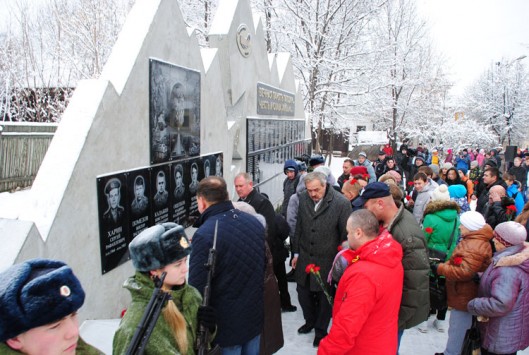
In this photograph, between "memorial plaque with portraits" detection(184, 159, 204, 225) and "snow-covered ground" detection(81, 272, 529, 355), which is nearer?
"snow-covered ground" detection(81, 272, 529, 355)

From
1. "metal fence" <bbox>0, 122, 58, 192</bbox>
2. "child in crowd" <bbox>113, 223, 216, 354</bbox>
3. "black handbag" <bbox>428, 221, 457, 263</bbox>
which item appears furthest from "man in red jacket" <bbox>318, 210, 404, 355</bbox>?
"metal fence" <bbox>0, 122, 58, 192</bbox>

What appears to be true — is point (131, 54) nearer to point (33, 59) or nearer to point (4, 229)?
point (4, 229)

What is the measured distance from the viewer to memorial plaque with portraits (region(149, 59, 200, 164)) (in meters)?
4.38

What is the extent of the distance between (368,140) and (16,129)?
25236 millimetres

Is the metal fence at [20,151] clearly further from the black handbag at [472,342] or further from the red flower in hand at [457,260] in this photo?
the black handbag at [472,342]

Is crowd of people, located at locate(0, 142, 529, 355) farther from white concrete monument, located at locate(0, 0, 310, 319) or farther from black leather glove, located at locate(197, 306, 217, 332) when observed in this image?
white concrete monument, located at locate(0, 0, 310, 319)

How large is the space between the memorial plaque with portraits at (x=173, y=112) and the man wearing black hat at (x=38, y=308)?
3022 mm

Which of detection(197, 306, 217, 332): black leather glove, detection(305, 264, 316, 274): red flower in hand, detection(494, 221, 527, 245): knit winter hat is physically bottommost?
detection(305, 264, 316, 274): red flower in hand

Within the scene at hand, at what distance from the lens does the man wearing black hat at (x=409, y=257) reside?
3285mm

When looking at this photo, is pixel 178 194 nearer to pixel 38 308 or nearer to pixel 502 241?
pixel 502 241

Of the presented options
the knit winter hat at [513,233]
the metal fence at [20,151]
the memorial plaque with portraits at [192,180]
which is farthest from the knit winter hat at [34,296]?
the metal fence at [20,151]

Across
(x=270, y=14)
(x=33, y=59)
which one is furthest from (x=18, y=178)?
(x=270, y=14)

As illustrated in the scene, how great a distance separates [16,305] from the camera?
1.34 metres

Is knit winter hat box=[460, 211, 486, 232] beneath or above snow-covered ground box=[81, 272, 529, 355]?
above
